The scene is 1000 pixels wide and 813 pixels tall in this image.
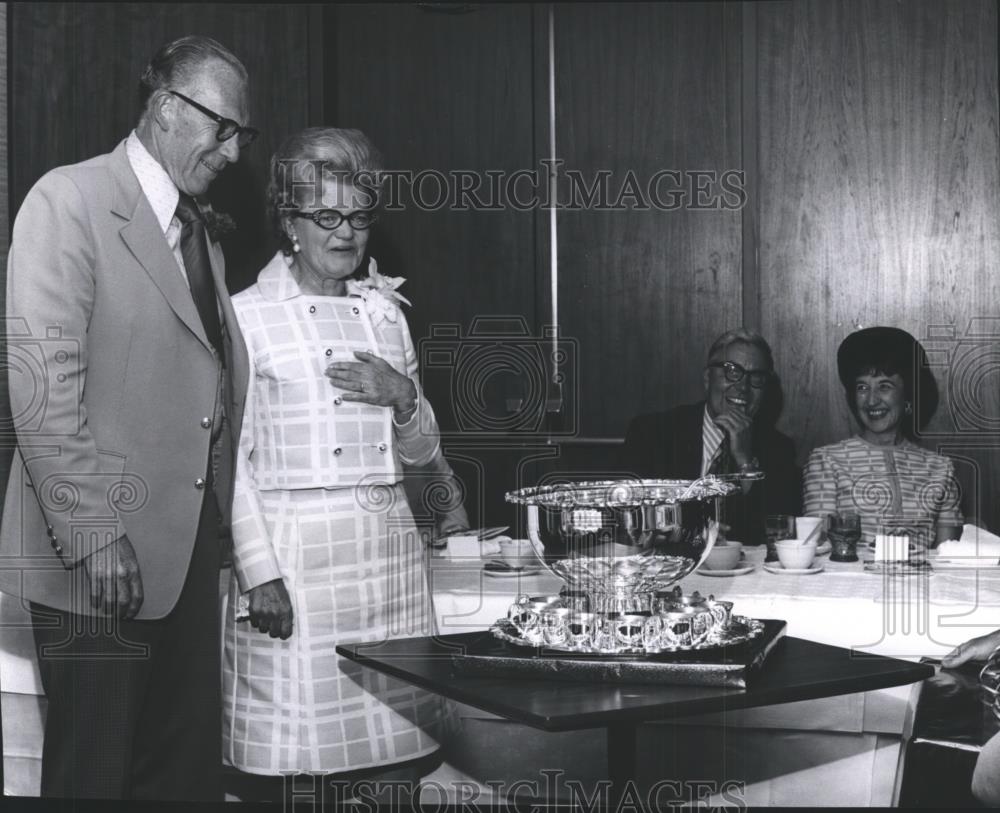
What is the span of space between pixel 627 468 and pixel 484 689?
2.03 m

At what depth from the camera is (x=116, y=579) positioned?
1.90 m

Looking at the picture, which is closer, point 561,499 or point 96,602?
point 561,499

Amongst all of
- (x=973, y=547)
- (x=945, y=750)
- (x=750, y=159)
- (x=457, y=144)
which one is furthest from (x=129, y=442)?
(x=750, y=159)

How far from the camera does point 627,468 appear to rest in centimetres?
343

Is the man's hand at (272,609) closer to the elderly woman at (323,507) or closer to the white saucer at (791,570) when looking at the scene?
the elderly woman at (323,507)

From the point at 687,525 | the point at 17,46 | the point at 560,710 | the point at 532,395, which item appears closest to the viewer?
the point at 560,710

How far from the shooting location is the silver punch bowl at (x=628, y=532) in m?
1.58

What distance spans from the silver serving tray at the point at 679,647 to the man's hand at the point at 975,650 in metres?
0.47

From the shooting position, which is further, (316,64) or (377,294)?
(316,64)

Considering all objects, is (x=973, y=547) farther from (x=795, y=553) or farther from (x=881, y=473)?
(x=881, y=473)

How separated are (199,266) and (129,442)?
1.18 ft

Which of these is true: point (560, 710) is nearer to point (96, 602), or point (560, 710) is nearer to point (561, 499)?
point (561, 499)

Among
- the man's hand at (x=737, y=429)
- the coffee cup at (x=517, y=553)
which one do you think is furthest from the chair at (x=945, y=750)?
the man's hand at (x=737, y=429)

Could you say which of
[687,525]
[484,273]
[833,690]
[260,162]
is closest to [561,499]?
[687,525]
